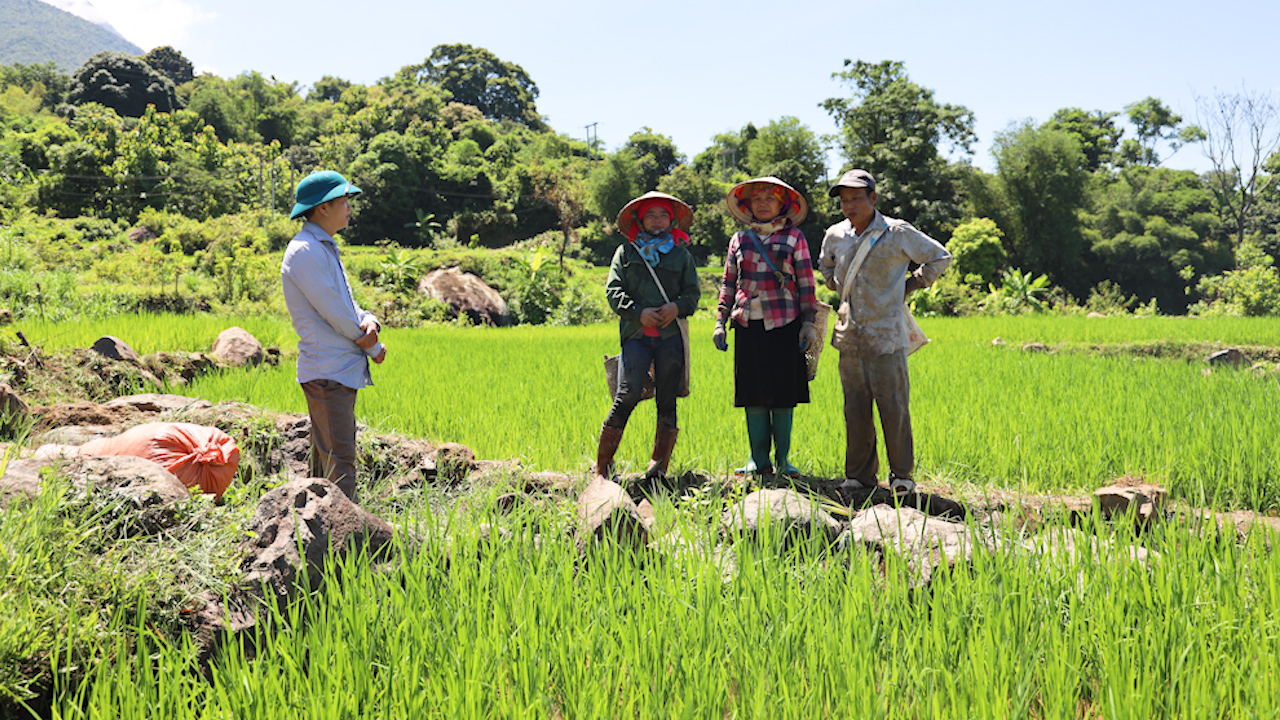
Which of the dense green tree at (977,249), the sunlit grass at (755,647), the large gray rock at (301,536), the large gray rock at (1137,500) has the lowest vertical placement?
the large gray rock at (1137,500)

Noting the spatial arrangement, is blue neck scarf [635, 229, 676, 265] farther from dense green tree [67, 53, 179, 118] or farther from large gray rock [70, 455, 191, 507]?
dense green tree [67, 53, 179, 118]

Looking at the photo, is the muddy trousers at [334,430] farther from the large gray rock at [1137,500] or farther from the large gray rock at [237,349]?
the large gray rock at [237,349]

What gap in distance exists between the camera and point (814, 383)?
6.89 m

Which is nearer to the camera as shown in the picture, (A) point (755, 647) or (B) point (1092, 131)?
(A) point (755, 647)

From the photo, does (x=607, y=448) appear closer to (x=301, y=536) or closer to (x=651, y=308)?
(x=651, y=308)

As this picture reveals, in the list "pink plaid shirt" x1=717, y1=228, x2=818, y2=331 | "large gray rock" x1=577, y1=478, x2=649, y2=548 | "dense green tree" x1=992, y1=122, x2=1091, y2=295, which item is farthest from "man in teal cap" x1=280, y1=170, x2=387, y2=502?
"dense green tree" x1=992, y1=122, x2=1091, y2=295

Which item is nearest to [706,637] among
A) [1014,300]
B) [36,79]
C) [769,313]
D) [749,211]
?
[769,313]

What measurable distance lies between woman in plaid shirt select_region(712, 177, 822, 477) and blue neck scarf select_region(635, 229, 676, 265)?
0.34 metres

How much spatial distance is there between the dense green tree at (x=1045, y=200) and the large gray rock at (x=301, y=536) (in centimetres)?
3268

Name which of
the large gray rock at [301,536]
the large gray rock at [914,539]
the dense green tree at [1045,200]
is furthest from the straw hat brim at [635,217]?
the dense green tree at [1045,200]

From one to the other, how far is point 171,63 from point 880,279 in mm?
79237

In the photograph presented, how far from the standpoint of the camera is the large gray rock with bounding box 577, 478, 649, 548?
100 inches

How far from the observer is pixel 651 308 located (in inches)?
146

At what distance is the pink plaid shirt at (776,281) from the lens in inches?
148
